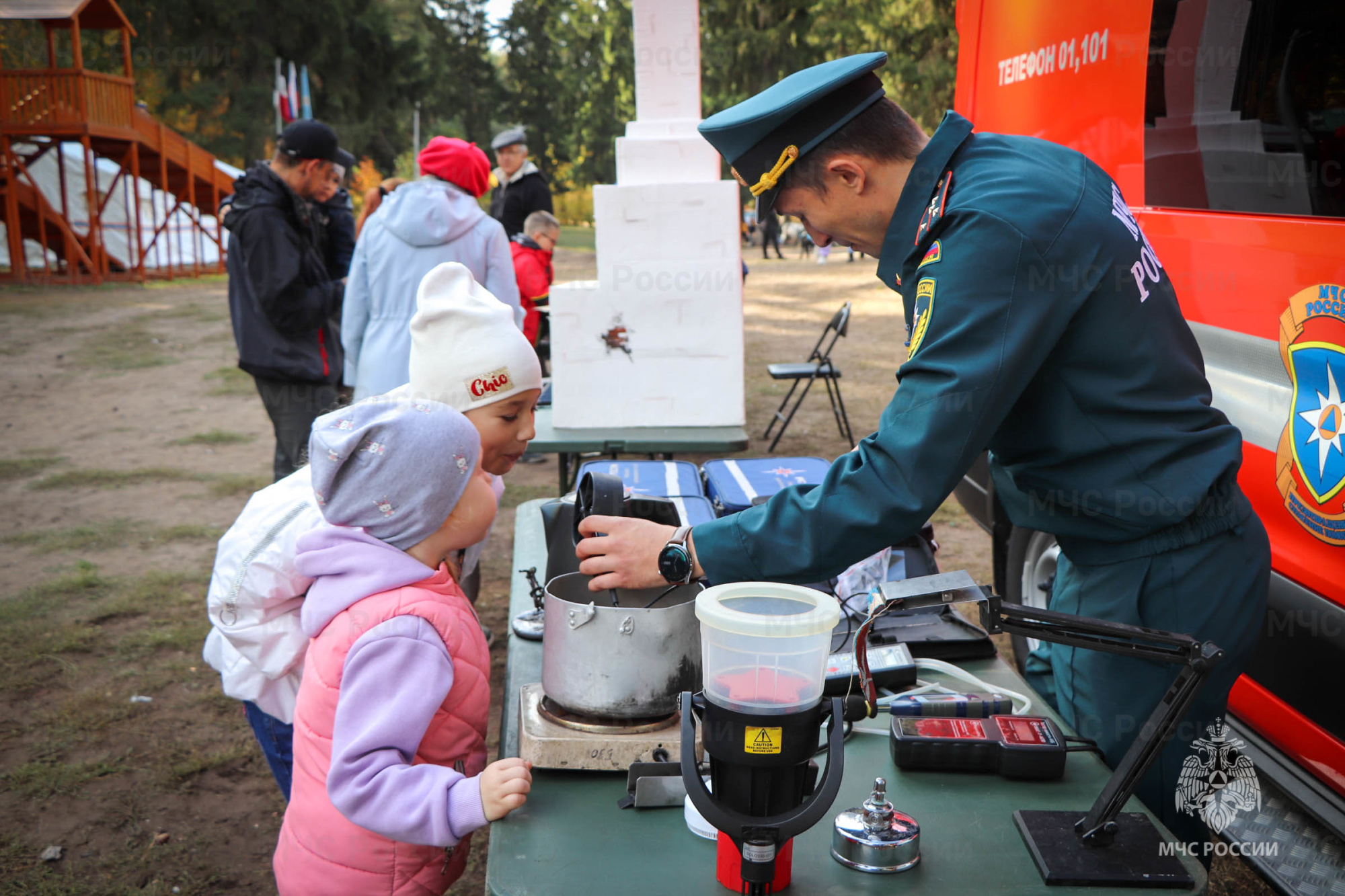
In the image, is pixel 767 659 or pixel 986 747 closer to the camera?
pixel 767 659

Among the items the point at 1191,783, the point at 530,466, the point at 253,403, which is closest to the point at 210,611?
the point at 1191,783

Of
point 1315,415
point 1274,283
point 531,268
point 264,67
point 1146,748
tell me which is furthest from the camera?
point 264,67

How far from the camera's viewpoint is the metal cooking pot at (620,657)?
1.53 metres

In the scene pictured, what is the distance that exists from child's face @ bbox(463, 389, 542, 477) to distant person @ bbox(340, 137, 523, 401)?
1960mm

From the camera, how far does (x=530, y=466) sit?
7.54m

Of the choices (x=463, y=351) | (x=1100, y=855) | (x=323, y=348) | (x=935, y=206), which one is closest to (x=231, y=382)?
(x=323, y=348)

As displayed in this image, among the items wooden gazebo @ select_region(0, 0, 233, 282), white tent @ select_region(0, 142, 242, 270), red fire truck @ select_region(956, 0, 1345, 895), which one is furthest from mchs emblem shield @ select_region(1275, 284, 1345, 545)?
white tent @ select_region(0, 142, 242, 270)

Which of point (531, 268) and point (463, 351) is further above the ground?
point (531, 268)

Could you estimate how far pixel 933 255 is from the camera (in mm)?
1548

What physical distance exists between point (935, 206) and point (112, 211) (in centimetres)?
2201

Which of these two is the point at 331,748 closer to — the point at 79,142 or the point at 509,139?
the point at 509,139

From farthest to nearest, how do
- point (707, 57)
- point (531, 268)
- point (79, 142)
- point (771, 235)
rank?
point (707, 57), point (771, 235), point (79, 142), point (531, 268)

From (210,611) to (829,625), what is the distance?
4.18 feet
